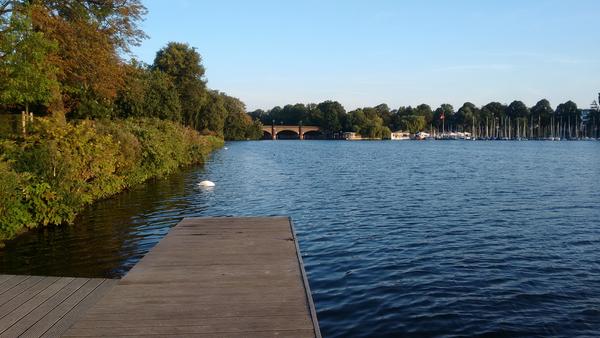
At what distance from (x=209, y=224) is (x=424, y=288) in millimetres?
5305

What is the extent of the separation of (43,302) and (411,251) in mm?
8174

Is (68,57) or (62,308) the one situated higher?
(68,57)

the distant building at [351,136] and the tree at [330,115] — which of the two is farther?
the tree at [330,115]

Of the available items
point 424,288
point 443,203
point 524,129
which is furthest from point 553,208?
point 524,129

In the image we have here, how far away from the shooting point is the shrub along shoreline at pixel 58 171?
1213cm

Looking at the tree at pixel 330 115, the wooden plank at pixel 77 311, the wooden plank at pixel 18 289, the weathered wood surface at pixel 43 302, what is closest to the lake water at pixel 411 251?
the wooden plank at pixel 18 289

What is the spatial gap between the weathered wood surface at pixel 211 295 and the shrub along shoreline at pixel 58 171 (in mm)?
4738

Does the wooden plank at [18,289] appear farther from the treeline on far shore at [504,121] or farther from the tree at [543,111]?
the tree at [543,111]

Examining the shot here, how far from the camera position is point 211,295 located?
644 cm

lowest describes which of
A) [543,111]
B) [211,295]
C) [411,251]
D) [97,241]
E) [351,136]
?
[411,251]

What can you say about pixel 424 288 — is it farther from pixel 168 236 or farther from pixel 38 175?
pixel 38 175

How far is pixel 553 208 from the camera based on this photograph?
18.9 metres

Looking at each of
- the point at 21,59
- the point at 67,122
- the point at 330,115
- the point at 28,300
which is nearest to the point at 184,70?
the point at 67,122

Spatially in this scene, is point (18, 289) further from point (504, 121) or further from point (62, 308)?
point (504, 121)
